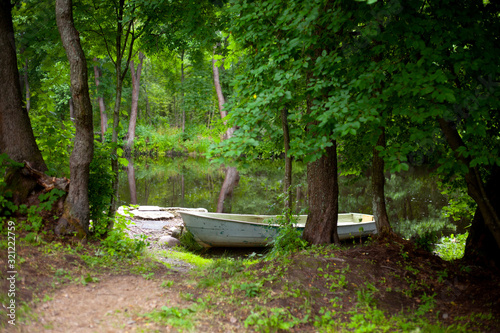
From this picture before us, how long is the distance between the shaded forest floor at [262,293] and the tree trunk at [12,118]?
1.15 metres

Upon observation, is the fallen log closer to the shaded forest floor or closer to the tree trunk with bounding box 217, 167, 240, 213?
the shaded forest floor

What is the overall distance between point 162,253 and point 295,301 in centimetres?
406

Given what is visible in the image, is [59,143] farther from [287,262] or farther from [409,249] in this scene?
[409,249]

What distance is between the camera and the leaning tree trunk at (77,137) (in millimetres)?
4820

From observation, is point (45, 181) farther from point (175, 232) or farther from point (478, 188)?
point (478, 188)

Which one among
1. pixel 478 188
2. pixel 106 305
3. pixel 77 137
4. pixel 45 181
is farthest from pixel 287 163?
pixel 45 181

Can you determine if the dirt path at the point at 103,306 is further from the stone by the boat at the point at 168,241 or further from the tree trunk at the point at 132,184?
the tree trunk at the point at 132,184

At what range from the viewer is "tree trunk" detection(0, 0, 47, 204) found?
4.95 meters

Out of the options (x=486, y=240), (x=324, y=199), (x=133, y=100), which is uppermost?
(x=133, y=100)

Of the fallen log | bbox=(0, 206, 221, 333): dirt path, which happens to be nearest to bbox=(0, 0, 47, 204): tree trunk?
the fallen log

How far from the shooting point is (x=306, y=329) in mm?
3174

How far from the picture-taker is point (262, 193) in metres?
16.7

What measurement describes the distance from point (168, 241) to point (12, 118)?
175 inches

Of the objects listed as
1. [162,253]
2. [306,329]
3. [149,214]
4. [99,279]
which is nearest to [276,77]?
[306,329]
